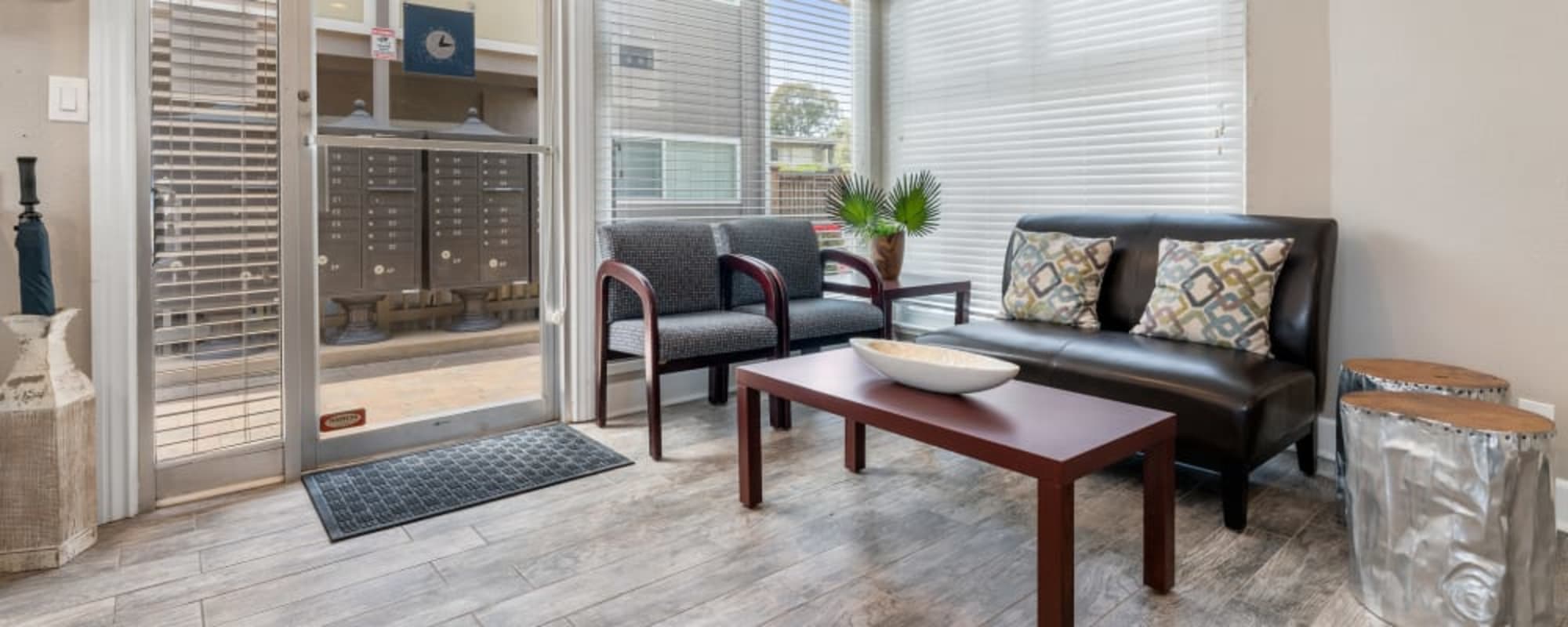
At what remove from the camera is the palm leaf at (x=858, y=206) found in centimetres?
380

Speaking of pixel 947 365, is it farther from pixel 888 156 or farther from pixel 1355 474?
pixel 888 156

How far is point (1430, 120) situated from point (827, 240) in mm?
2555

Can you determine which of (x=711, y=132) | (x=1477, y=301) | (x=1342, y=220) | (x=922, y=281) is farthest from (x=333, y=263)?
(x=1477, y=301)

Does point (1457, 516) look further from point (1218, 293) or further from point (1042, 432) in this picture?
point (1218, 293)

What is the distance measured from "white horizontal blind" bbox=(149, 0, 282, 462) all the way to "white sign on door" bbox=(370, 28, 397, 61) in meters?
0.31

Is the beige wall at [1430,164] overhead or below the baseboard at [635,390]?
overhead

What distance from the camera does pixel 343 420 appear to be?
276 cm

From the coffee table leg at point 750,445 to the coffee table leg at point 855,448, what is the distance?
1.37 ft

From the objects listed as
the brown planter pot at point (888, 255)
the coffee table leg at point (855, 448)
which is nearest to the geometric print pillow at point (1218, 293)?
the coffee table leg at point (855, 448)

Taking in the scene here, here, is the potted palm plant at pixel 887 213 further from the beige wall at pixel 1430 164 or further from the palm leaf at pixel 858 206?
the beige wall at pixel 1430 164

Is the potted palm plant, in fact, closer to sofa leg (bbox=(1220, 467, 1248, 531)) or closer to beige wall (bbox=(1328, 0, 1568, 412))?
beige wall (bbox=(1328, 0, 1568, 412))

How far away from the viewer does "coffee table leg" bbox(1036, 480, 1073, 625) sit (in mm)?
1500

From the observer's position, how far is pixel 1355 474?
1.81 m

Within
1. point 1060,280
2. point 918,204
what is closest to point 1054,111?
point 918,204
